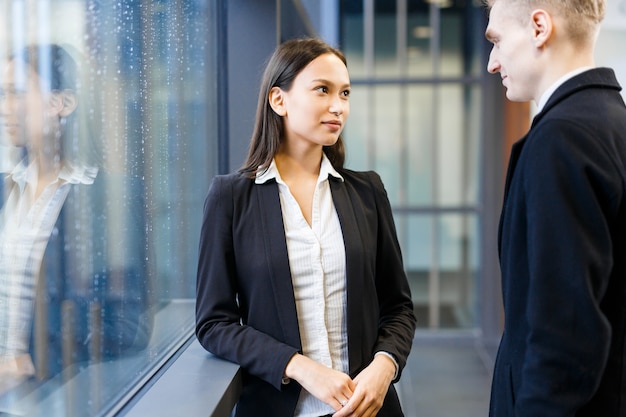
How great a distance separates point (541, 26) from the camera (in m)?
1.16

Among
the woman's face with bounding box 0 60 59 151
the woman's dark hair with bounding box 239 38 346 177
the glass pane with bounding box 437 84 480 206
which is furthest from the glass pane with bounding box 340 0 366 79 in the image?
the woman's face with bounding box 0 60 59 151

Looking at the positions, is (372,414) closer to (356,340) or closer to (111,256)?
(356,340)

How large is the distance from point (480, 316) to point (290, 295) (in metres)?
4.56

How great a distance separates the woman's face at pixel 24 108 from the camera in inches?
37.9

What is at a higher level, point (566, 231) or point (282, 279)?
point (566, 231)

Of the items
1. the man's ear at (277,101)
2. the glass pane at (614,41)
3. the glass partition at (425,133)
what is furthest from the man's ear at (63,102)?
the glass partition at (425,133)

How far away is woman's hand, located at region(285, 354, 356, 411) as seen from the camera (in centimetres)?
135

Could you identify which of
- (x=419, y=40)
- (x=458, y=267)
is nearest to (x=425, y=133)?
(x=419, y=40)

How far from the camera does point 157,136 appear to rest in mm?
1760

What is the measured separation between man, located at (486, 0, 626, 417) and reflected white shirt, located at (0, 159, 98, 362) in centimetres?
82

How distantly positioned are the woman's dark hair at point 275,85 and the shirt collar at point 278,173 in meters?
0.01

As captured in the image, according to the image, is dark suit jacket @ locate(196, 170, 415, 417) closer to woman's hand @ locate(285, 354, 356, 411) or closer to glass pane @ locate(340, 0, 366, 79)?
woman's hand @ locate(285, 354, 356, 411)

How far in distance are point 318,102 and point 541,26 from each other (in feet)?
1.77

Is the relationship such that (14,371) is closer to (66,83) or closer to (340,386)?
(66,83)
